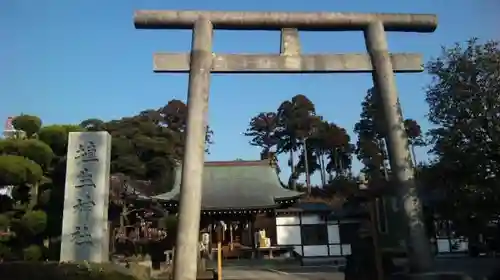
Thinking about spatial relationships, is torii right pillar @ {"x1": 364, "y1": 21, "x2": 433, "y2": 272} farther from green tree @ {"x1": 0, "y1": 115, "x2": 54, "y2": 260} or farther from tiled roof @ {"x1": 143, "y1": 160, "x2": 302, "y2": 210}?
tiled roof @ {"x1": 143, "y1": 160, "x2": 302, "y2": 210}

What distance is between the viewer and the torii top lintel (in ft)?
30.6

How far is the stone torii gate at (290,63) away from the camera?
890 cm

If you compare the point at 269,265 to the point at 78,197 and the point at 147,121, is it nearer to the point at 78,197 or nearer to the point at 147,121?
the point at 78,197

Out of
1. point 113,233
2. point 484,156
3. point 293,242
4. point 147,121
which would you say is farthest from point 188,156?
point 147,121

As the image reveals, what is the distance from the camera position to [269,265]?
27.2 meters

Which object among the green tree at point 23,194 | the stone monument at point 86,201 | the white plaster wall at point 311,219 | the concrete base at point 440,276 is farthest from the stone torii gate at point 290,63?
the white plaster wall at point 311,219

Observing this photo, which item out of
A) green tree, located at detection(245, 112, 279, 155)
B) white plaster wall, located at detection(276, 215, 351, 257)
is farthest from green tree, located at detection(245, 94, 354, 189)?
white plaster wall, located at detection(276, 215, 351, 257)

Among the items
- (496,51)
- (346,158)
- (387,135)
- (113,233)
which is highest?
(346,158)

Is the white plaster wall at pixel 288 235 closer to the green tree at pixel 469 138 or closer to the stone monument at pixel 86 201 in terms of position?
the stone monument at pixel 86 201

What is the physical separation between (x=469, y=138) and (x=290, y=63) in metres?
3.60

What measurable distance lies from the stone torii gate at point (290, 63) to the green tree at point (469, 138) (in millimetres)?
816

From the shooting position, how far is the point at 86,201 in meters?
13.9

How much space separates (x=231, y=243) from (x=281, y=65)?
22.9 meters

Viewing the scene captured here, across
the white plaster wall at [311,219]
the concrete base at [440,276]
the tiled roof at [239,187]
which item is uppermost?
the tiled roof at [239,187]
